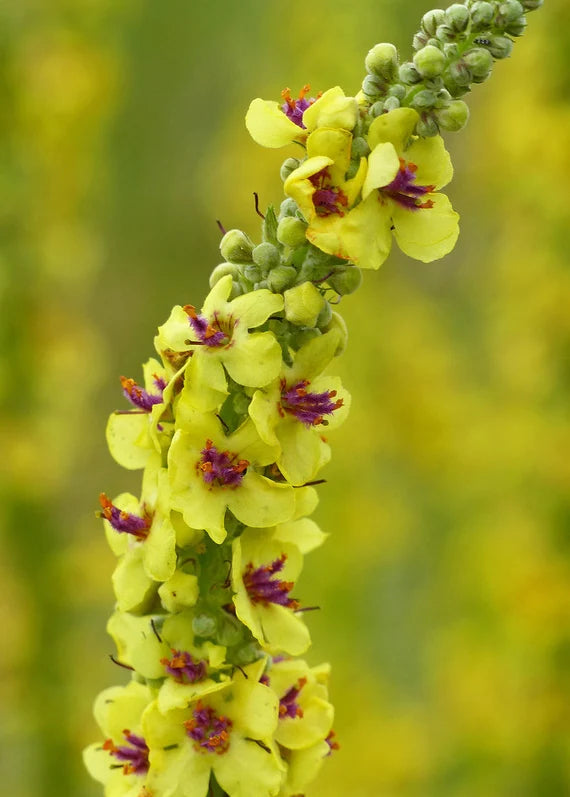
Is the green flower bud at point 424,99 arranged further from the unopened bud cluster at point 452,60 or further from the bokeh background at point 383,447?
the bokeh background at point 383,447

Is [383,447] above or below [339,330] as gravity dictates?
above

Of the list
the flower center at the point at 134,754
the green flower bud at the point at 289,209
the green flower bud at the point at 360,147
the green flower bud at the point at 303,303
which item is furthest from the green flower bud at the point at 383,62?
the flower center at the point at 134,754

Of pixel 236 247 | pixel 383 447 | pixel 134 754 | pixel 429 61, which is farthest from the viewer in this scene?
pixel 383 447

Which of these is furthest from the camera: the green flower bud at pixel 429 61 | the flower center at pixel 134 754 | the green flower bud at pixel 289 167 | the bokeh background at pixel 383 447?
the bokeh background at pixel 383 447

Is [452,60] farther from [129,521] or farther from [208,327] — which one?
[129,521]

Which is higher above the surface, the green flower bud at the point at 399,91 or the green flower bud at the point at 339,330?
the green flower bud at the point at 399,91

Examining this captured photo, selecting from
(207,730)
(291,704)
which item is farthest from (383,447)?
(207,730)

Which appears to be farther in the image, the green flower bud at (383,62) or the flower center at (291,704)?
the flower center at (291,704)
